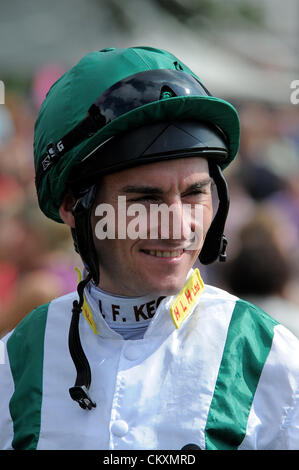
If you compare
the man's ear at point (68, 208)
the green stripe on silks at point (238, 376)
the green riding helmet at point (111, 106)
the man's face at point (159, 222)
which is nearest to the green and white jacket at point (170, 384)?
the green stripe on silks at point (238, 376)

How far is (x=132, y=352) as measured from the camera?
212cm

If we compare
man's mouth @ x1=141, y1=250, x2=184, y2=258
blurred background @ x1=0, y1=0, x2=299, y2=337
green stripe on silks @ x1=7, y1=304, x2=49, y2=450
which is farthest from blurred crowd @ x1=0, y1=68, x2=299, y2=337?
man's mouth @ x1=141, y1=250, x2=184, y2=258

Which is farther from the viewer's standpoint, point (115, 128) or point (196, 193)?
point (196, 193)

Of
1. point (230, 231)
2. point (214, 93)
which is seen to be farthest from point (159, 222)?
point (214, 93)

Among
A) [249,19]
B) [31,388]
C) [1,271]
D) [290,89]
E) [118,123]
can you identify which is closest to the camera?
[118,123]

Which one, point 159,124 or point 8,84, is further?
point 8,84

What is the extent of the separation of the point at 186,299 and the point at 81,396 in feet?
1.51

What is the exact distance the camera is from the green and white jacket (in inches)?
77.3

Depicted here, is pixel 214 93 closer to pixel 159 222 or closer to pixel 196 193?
pixel 196 193

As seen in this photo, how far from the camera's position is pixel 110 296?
221 centimetres

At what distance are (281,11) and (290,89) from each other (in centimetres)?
157

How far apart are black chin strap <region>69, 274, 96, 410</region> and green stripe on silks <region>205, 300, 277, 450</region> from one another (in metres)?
0.38
